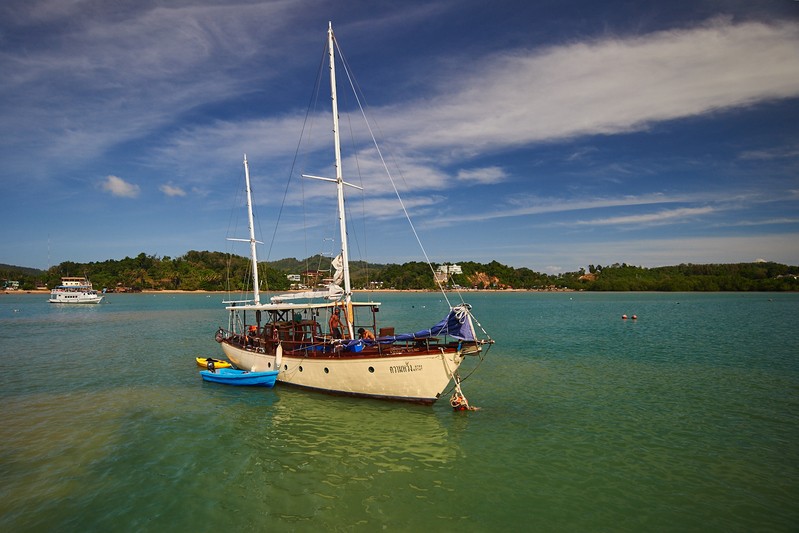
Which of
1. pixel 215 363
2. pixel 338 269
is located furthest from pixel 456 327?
pixel 215 363

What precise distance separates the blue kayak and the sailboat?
1.65 feet

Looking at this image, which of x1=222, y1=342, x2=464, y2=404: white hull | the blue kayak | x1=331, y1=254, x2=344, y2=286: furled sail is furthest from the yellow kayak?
x1=331, y1=254, x2=344, y2=286: furled sail

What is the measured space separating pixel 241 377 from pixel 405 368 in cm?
1117

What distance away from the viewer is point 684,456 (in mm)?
13805

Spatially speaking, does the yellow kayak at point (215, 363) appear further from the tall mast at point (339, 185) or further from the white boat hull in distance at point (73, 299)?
the white boat hull in distance at point (73, 299)

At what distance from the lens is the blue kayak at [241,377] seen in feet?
74.8

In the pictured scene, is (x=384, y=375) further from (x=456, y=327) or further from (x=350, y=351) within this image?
(x=456, y=327)

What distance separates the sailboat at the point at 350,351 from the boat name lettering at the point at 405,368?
0.02 meters

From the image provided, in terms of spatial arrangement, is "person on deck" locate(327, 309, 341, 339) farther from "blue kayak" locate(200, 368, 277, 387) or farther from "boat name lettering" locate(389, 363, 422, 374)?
"boat name lettering" locate(389, 363, 422, 374)

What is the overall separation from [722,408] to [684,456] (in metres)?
7.57

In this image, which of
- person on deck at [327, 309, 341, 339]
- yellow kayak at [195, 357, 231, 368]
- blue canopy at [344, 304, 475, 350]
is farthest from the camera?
yellow kayak at [195, 357, 231, 368]

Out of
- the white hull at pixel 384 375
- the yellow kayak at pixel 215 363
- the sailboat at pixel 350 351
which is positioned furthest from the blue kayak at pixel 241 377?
the white hull at pixel 384 375

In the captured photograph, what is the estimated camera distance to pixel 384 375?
18.7 meters

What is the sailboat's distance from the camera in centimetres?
1792
